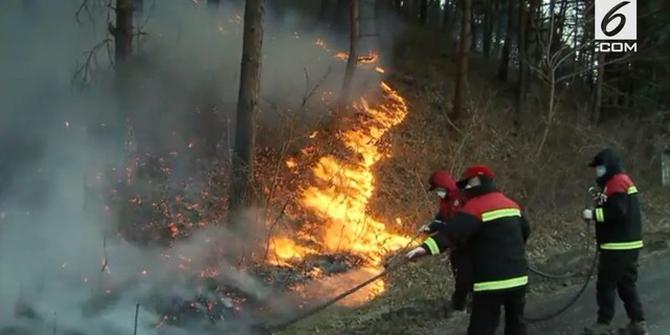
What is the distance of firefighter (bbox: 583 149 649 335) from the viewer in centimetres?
613

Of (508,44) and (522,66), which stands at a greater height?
(508,44)

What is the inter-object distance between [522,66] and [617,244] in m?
15.2

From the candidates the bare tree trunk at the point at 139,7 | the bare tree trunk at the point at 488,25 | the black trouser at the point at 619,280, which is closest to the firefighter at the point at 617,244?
the black trouser at the point at 619,280

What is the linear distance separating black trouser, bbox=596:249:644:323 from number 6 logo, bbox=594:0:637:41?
1177 centimetres

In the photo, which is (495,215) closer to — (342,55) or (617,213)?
(617,213)

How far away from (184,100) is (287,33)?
5896 millimetres

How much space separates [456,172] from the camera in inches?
494

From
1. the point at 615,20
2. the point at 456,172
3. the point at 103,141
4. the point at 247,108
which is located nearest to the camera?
the point at 247,108

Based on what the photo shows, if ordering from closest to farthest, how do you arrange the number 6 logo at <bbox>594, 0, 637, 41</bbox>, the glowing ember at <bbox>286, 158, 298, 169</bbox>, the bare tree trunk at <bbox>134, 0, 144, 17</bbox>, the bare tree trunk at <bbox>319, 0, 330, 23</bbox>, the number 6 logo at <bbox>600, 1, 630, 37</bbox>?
the glowing ember at <bbox>286, 158, 298, 169</bbox> → the bare tree trunk at <bbox>134, 0, 144, 17</bbox> → the number 6 logo at <bbox>594, 0, 637, 41</bbox> → the number 6 logo at <bbox>600, 1, 630, 37</bbox> → the bare tree trunk at <bbox>319, 0, 330, 23</bbox>

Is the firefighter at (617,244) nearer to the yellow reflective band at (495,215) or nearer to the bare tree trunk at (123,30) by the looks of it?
the yellow reflective band at (495,215)

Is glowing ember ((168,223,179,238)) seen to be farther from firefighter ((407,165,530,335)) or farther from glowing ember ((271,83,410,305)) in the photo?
firefighter ((407,165,530,335))

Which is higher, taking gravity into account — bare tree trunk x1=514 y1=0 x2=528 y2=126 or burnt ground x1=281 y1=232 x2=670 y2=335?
bare tree trunk x1=514 y1=0 x2=528 y2=126

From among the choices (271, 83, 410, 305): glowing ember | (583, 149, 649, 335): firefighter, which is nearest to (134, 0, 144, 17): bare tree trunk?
(271, 83, 410, 305): glowing ember

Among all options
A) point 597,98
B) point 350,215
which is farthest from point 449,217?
point 597,98
